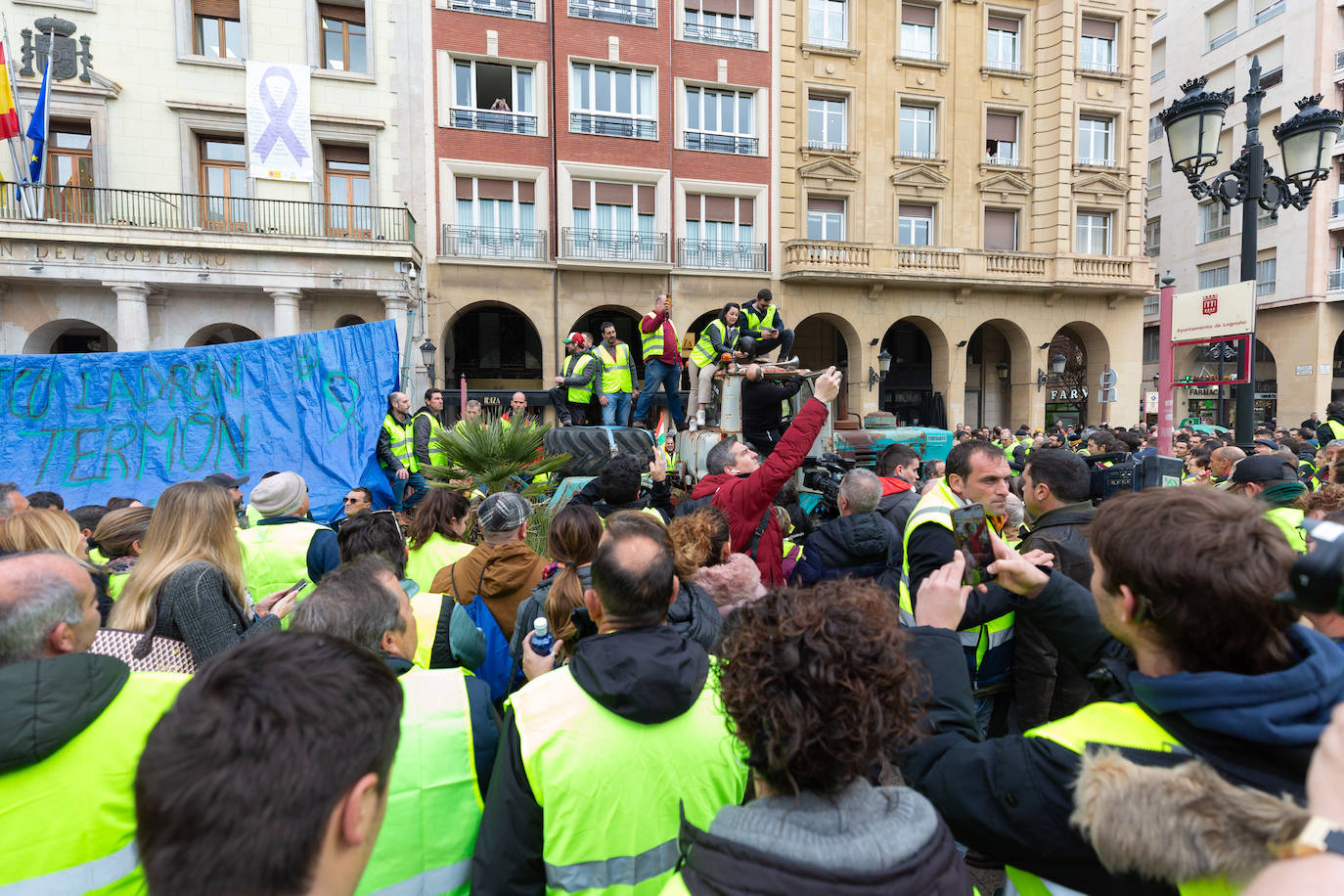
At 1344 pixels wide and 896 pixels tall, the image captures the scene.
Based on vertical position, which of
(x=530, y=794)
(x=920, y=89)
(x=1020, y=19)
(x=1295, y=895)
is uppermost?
(x=1020, y=19)

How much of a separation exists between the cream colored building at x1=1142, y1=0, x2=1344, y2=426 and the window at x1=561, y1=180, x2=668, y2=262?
82.5 feet

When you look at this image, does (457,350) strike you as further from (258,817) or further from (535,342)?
(258,817)

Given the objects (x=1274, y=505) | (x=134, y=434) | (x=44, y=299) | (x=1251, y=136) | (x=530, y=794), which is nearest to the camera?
(x=530, y=794)

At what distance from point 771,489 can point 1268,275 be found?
128ft

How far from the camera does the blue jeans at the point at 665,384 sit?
11117 millimetres

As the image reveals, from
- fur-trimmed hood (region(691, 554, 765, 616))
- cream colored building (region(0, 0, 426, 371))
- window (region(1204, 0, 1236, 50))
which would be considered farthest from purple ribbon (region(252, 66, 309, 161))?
window (region(1204, 0, 1236, 50))

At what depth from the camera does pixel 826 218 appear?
2239 cm

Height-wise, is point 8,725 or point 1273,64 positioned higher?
point 1273,64

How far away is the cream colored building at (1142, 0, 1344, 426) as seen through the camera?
1138 inches

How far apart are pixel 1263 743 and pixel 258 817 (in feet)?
4.97

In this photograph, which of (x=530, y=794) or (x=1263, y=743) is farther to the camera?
(x=530, y=794)

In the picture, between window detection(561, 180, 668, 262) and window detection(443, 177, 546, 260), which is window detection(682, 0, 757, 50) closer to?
window detection(561, 180, 668, 262)

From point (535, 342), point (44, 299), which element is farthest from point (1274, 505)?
point (44, 299)

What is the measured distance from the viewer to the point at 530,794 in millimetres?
1726
